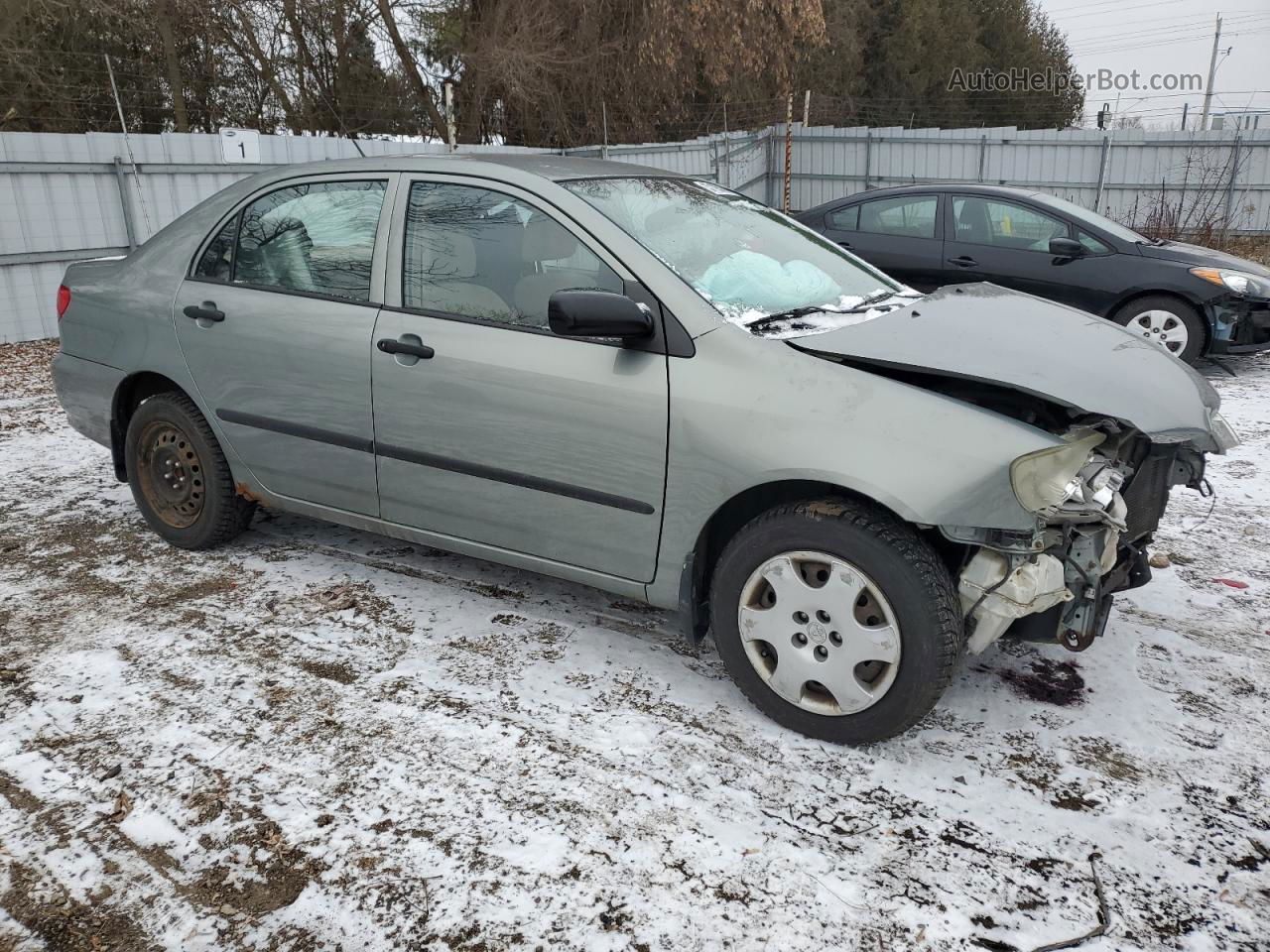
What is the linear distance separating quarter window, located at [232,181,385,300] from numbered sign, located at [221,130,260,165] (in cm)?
794

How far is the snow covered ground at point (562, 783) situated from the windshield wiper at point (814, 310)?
3.91 feet

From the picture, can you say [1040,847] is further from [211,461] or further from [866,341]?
[211,461]

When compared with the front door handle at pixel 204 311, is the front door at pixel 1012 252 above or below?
below

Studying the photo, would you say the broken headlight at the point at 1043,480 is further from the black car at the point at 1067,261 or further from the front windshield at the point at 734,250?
the black car at the point at 1067,261

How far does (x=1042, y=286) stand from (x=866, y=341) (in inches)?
218

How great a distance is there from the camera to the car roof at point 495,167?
3391 mm

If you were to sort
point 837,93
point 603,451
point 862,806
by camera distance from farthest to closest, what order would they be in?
point 837,93, point 603,451, point 862,806

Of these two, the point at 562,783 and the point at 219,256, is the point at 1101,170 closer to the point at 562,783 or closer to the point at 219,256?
the point at 219,256

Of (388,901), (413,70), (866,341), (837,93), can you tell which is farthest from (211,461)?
(837,93)

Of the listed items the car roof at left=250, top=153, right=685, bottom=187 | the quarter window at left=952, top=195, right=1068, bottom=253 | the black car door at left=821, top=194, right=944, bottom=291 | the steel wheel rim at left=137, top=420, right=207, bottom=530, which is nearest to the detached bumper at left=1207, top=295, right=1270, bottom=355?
the quarter window at left=952, top=195, right=1068, bottom=253

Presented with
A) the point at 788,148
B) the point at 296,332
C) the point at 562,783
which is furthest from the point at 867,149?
the point at 562,783

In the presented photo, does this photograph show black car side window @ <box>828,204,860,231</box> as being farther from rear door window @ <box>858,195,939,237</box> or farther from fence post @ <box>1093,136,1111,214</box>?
fence post @ <box>1093,136,1111,214</box>

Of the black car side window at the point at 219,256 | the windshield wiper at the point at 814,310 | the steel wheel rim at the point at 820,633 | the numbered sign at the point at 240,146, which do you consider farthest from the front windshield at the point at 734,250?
the numbered sign at the point at 240,146

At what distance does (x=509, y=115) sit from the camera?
1812 centimetres
